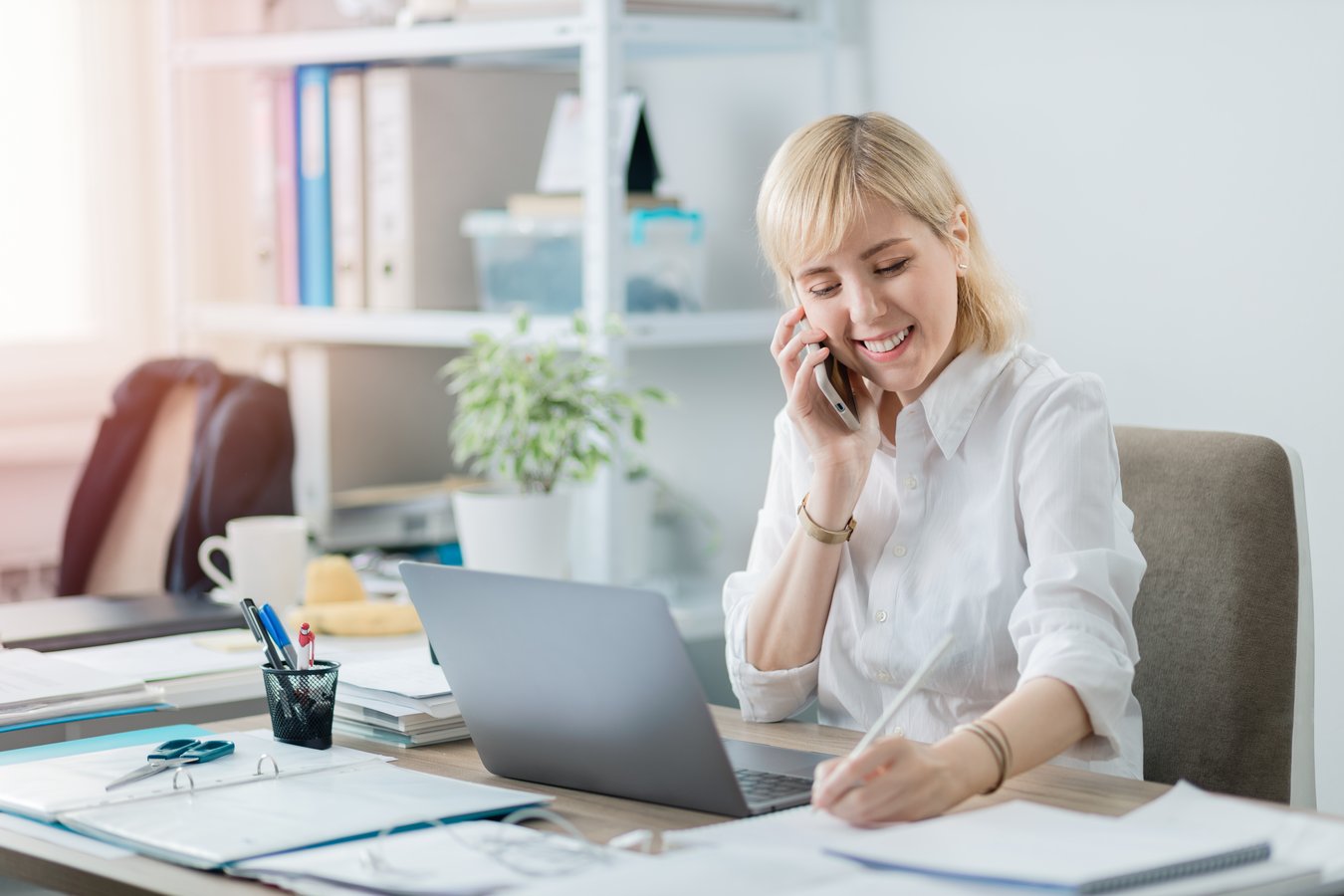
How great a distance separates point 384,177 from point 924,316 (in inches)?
51.1

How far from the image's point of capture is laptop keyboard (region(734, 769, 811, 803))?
1.14 m

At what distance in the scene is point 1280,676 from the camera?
4.76 feet

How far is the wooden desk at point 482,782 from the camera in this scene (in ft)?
3.33

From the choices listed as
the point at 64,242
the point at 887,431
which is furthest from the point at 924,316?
the point at 64,242

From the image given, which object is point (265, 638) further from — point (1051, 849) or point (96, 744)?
point (1051, 849)

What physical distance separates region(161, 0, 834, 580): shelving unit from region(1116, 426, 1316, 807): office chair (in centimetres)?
90

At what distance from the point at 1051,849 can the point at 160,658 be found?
3.41ft

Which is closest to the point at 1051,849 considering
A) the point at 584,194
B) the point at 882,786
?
the point at 882,786

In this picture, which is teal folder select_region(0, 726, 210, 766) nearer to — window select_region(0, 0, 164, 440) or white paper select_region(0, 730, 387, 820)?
white paper select_region(0, 730, 387, 820)

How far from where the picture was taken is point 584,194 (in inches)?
90.1

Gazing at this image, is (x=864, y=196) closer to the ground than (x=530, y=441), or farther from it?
farther from it

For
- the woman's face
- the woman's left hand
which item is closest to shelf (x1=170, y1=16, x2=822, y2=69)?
the woman's face

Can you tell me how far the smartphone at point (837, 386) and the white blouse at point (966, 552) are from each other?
0.15ft

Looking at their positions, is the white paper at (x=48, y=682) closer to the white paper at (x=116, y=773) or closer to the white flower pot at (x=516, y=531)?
the white paper at (x=116, y=773)
